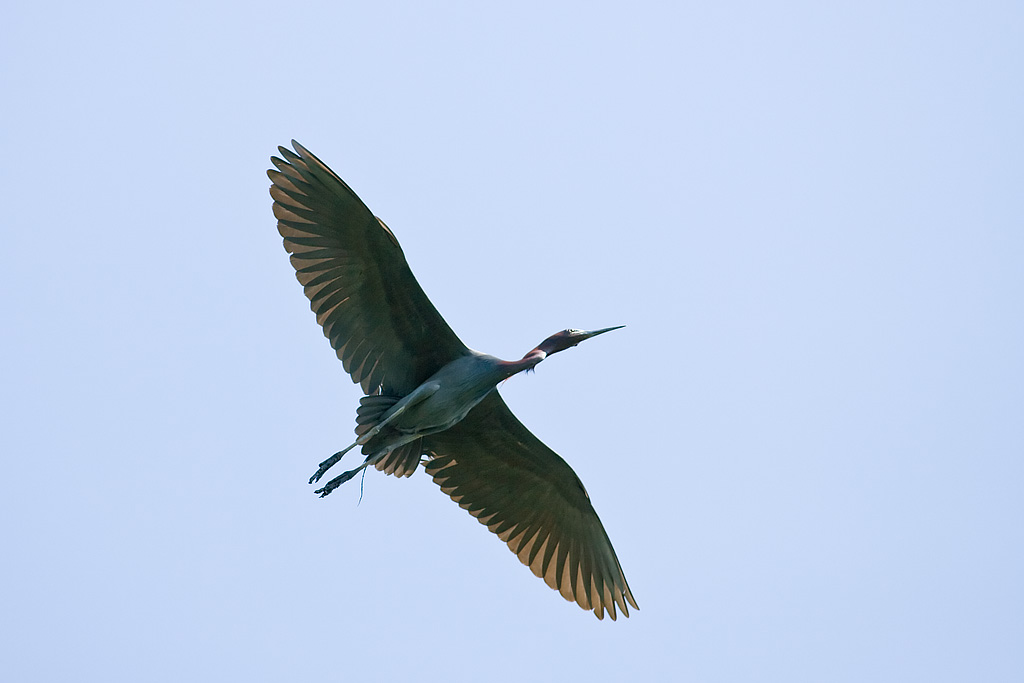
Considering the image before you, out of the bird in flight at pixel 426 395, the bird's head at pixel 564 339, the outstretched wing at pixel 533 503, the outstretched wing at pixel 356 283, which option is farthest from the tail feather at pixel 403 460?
the bird's head at pixel 564 339

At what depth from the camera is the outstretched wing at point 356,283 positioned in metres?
11.3

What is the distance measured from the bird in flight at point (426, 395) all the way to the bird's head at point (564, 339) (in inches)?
0.5

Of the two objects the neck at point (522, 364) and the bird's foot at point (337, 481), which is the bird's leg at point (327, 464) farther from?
the neck at point (522, 364)

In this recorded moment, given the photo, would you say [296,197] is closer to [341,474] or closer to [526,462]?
[341,474]

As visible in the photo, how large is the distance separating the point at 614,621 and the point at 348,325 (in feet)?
14.7

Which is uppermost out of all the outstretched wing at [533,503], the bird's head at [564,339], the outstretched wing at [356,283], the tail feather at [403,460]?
the outstretched wing at [356,283]

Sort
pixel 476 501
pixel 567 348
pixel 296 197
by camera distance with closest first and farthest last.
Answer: pixel 296 197 → pixel 567 348 → pixel 476 501

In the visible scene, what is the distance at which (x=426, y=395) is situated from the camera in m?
11.7

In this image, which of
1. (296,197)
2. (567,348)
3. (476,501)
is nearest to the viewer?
(296,197)

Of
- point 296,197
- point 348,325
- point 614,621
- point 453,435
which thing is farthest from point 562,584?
point 296,197

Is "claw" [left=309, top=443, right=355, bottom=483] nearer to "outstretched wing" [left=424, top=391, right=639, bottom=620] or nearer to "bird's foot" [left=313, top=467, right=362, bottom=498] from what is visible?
"bird's foot" [left=313, top=467, right=362, bottom=498]

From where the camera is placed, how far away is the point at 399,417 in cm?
1179

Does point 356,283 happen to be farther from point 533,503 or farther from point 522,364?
point 533,503

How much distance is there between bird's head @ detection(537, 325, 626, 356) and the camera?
1221cm
